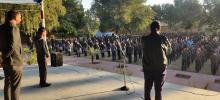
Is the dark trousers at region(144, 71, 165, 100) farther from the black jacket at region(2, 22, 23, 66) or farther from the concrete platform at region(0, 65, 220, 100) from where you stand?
the black jacket at region(2, 22, 23, 66)

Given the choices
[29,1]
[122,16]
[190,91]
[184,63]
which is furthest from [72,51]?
[122,16]

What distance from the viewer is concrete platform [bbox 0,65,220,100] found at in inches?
327

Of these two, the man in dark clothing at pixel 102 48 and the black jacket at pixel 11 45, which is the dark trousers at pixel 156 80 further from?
the man in dark clothing at pixel 102 48

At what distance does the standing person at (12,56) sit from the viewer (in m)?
6.40

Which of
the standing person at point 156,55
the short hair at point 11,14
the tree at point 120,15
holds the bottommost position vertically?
the standing person at point 156,55

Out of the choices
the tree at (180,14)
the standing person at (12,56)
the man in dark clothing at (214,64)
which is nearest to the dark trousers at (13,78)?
the standing person at (12,56)

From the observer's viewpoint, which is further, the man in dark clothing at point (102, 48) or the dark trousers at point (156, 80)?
the man in dark clothing at point (102, 48)

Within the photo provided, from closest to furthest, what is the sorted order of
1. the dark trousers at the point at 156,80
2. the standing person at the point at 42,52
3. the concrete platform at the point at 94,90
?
the dark trousers at the point at 156,80 < the concrete platform at the point at 94,90 < the standing person at the point at 42,52

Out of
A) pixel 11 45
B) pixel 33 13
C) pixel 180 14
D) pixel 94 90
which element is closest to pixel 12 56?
pixel 11 45

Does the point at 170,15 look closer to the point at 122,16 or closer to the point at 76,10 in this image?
the point at 122,16

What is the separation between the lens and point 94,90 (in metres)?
9.14

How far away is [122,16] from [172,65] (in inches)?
2018

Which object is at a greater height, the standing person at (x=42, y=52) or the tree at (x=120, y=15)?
the tree at (x=120, y=15)

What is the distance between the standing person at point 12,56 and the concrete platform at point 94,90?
1.84m
